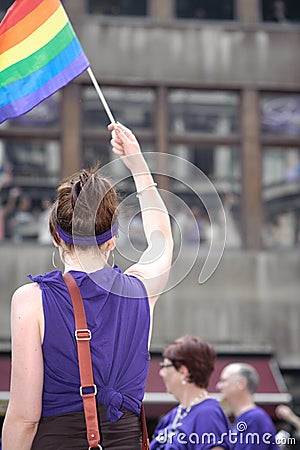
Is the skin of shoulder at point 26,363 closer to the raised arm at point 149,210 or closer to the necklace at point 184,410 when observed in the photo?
the raised arm at point 149,210

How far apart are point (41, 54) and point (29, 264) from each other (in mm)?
8024

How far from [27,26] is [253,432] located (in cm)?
288

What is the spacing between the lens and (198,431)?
4.62 meters

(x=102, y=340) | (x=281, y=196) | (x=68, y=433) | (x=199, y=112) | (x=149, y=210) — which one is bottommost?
(x=68, y=433)

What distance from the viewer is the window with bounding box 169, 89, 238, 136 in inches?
527

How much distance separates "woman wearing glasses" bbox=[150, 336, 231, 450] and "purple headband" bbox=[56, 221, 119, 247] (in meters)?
1.87

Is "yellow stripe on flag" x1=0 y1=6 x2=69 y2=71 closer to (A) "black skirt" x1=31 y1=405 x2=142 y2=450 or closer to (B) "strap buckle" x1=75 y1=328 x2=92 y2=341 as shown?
(B) "strap buckle" x1=75 y1=328 x2=92 y2=341

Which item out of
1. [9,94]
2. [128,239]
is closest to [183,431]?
[128,239]

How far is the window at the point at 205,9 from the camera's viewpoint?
13477 millimetres

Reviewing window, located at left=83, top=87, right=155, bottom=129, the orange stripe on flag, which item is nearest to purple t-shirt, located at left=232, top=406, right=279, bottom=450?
the orange stripe on flag

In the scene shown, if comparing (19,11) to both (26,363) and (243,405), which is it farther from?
(243,405)

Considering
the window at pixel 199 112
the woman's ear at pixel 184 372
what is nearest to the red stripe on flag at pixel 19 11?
the woman's ear at pixel 184 372

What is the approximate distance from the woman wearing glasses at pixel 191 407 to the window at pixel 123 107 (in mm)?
8433

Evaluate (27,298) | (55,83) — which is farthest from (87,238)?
(55,83)
